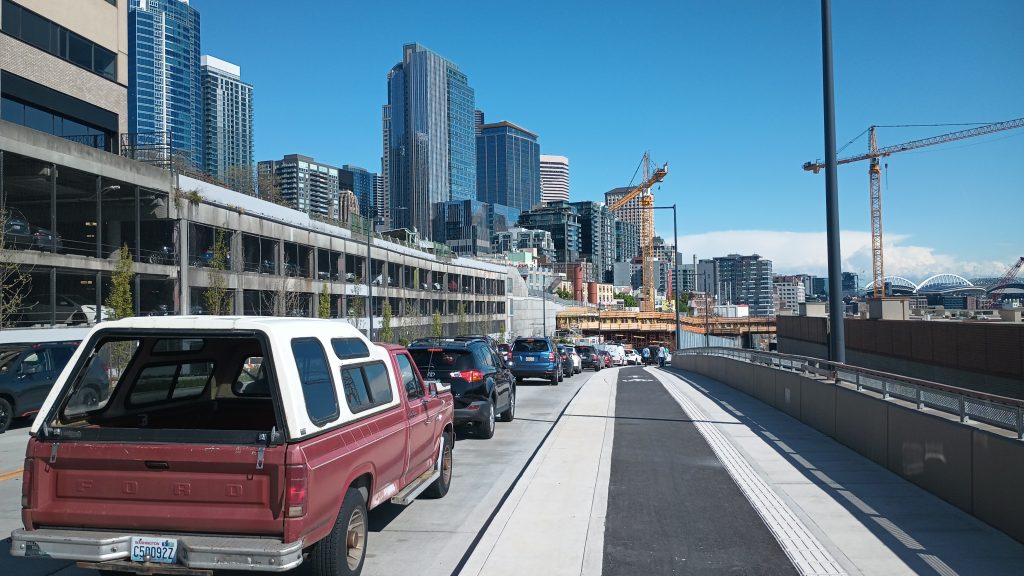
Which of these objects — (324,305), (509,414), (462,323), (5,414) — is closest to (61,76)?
(324,305)

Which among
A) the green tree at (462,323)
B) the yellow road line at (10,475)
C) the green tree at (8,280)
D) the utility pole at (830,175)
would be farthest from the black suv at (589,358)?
the yellow road line at (10,475)

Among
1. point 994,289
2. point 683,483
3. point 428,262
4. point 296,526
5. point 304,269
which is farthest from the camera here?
point 994,289

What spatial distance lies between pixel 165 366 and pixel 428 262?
62610 mm

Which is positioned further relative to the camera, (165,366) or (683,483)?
(683,483)

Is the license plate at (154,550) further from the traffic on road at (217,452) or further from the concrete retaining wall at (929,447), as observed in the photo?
the concrete retaining wall at (929,447)

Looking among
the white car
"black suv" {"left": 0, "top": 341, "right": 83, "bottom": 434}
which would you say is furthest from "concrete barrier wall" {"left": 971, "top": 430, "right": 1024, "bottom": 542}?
the white car

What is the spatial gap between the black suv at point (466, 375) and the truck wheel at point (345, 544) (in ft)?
22.2

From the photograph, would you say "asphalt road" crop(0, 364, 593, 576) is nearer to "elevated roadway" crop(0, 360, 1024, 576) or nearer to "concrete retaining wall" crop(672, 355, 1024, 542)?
"elevated roadway" crop(0, 360, 1024, 576)

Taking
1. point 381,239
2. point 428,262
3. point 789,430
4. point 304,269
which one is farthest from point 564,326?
point 789,430

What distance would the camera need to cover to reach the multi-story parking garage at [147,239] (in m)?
27.0

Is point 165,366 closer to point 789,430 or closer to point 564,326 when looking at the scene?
point 789,430

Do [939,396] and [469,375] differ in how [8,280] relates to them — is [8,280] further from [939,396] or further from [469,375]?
[939,396]

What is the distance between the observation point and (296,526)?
16.1ft

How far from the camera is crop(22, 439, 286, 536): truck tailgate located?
4.93m
